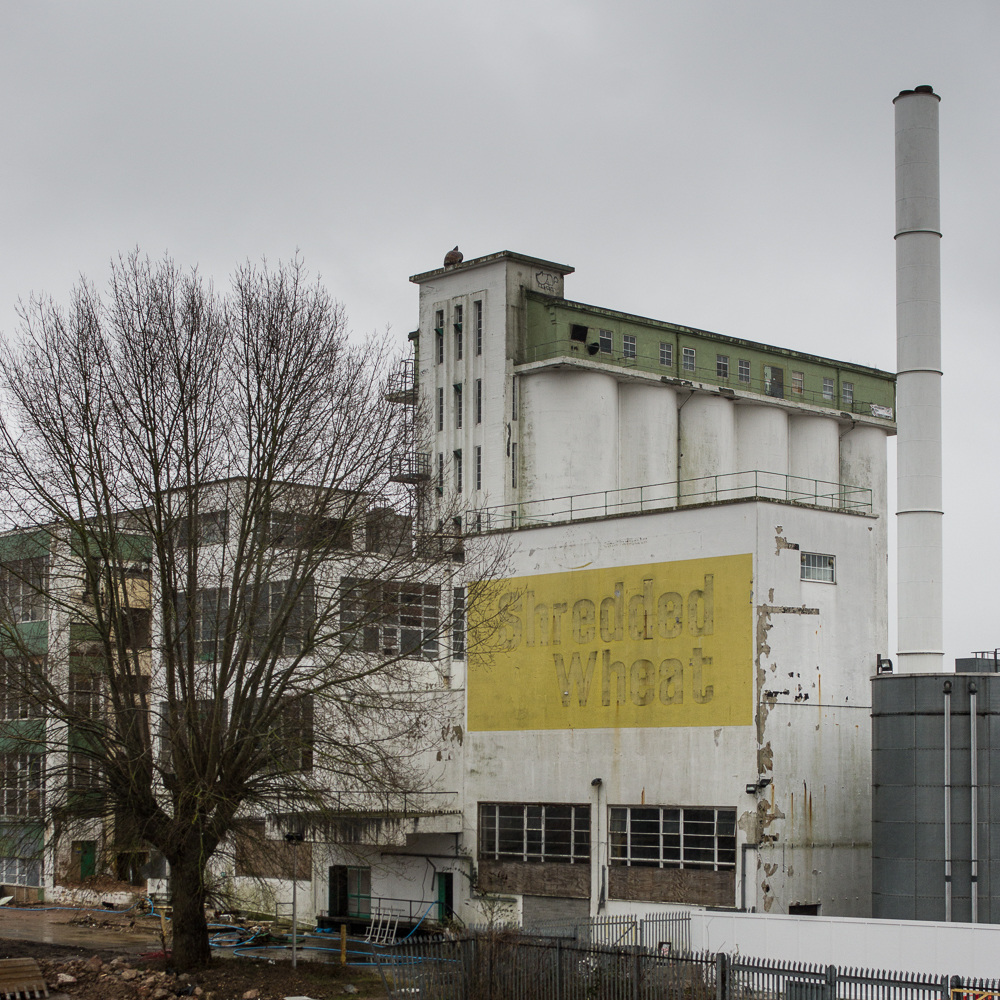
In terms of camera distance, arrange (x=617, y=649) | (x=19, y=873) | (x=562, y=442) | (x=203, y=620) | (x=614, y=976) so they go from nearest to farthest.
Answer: (x=614, y=976) → (x=203, y=620) → (x=617, y=649) → (x=562, y=442) → (x=19, y=873)

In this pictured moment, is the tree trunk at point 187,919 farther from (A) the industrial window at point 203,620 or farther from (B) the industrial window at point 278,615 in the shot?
(B) the industrial window at point 278,615

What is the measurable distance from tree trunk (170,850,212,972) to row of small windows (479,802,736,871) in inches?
402

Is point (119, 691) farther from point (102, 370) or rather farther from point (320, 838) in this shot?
point (320, 838)

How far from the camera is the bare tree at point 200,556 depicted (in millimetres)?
26578

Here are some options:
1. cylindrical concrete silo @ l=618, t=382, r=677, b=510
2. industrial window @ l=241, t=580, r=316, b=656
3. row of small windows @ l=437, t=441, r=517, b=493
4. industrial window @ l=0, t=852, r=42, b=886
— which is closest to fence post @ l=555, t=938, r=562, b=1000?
industrial window @ l=241, t=580, r=316, b=656

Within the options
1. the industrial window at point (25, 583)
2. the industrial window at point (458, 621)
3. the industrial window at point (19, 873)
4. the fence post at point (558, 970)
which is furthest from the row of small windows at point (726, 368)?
the fence post at point (558, 970)

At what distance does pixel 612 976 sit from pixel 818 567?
13644 millimetres

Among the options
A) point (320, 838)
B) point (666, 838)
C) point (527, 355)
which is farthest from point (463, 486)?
point (666, 838)

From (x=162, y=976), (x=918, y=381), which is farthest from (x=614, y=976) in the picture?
(x=918, y=381)

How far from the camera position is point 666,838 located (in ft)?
107

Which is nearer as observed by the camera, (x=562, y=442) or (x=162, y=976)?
(x=162, y=976)

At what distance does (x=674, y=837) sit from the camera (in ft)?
107

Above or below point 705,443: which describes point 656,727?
below

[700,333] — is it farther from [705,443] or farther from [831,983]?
[831,983]
